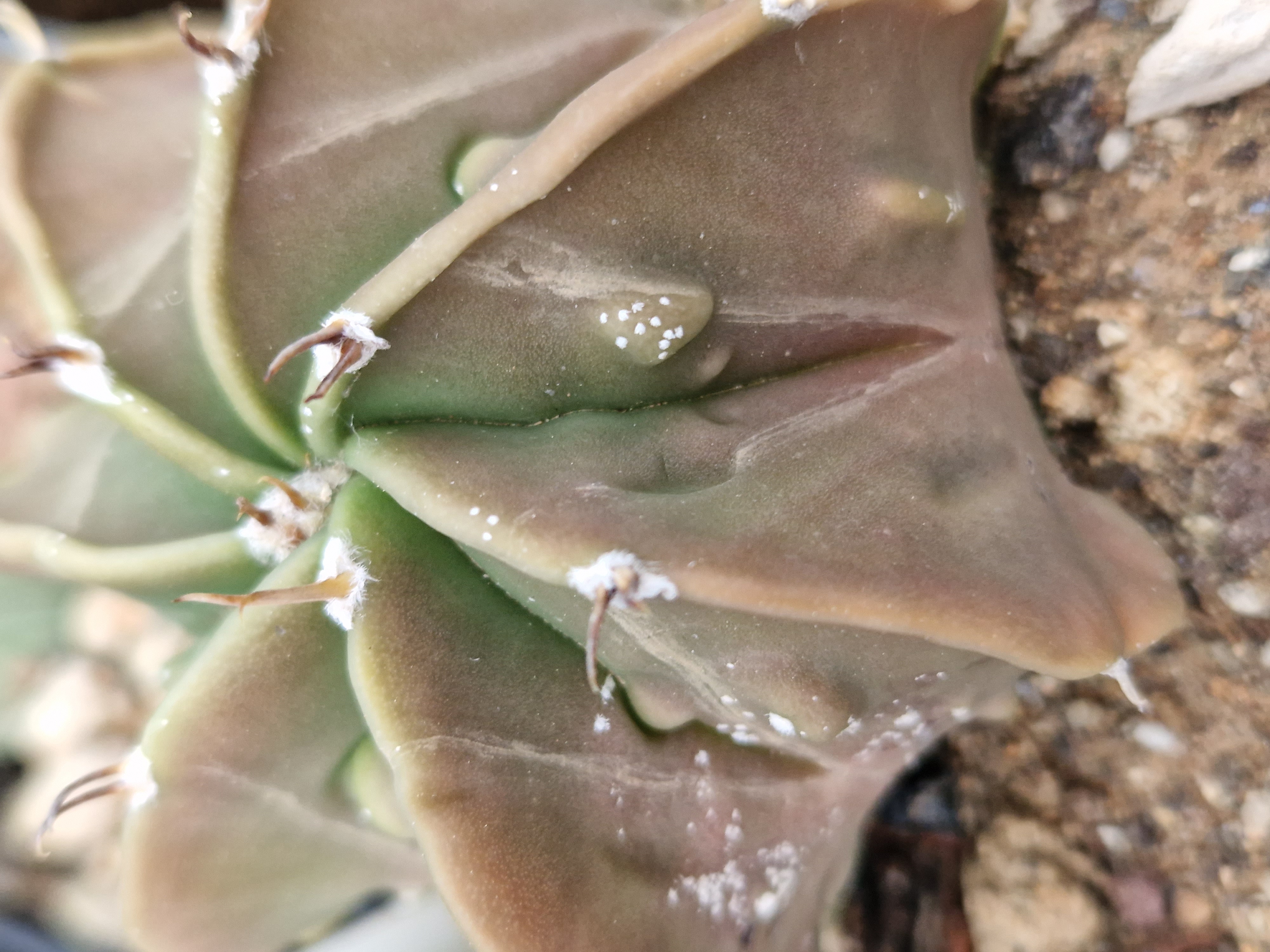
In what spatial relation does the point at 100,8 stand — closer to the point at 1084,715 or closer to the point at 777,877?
the point at 777,877

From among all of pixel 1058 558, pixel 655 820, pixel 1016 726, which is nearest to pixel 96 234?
pixel 655 820

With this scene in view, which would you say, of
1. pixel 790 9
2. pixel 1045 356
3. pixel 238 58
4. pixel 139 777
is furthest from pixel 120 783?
pixel 1045 356

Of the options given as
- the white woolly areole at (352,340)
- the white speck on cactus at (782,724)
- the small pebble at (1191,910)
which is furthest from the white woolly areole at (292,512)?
the small pebble at (1191,910)

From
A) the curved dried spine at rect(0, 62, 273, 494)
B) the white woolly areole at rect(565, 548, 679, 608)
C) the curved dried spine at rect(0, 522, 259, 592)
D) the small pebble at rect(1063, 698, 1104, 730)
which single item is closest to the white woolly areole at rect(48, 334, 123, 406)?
the curved dried spine at rect(0, 62, 273, 494)

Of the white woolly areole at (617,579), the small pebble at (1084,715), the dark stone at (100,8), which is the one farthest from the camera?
the dark stone at (100,8)

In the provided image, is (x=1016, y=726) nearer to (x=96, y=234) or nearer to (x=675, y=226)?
(x=675, y=226)

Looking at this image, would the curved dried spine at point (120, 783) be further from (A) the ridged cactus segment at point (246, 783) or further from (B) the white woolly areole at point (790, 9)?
(B) the white woolly areole at point (790, 9)
